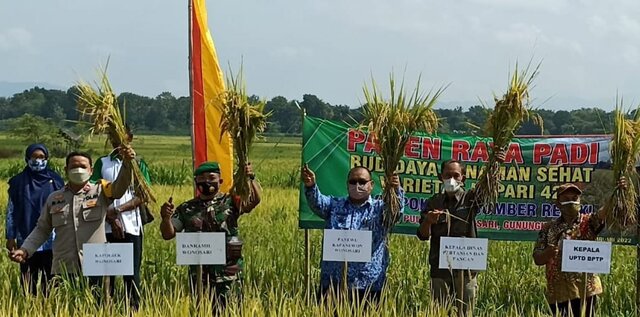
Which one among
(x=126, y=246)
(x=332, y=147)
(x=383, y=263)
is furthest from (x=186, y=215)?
(x=332, y=147)

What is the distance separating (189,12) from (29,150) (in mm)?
2557

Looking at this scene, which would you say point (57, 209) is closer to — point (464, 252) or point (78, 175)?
point (78, 175)

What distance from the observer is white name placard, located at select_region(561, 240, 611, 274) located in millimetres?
4703

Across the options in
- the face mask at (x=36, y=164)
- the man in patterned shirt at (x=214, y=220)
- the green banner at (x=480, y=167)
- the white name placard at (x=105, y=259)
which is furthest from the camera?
the green banner at (x=480, y=167)

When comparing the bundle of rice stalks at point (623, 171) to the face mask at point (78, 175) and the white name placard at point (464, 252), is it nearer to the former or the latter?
the white name placard at point (464, 252)

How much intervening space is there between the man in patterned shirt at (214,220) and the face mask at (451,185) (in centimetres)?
118

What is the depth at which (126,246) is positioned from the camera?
4.73 m

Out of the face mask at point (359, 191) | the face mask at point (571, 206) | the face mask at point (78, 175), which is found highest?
the face mask at point (78, 175)

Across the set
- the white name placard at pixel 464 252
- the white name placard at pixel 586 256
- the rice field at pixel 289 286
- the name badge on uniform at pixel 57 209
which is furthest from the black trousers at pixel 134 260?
the white name placard at pixel 586 256

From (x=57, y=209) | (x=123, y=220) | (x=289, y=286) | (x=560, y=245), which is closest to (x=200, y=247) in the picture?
(x=57, y=209)

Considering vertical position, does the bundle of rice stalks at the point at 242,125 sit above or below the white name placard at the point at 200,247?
above

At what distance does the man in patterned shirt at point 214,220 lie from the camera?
16.7 ft

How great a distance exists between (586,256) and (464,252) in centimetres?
69

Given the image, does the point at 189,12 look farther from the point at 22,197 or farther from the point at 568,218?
the point at 568,218
